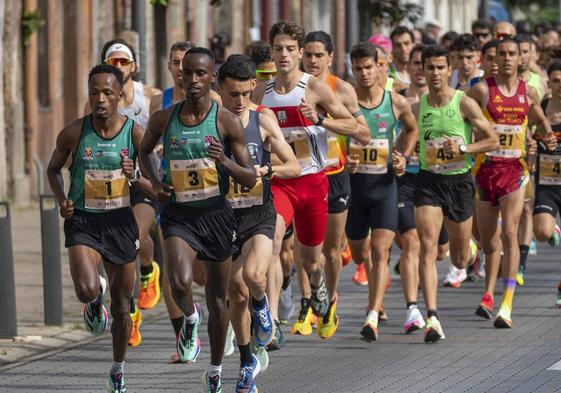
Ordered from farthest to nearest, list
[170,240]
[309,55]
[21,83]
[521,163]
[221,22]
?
1. [221,22]
2. [21,83]
3. [521,163]
4. [309,55]
5. [170,240]

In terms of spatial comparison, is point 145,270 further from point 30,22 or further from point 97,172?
point 30,22

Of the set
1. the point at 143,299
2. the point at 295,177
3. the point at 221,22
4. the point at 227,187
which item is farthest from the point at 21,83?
the point at 227,187

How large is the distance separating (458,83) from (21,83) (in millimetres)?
11162

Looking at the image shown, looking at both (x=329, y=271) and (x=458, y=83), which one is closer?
(x=329, y=271)

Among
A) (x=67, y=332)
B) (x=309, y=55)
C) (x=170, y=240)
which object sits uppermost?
(x=309, y=55)

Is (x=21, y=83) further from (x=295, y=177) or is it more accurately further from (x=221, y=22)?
(x=295, y=177)

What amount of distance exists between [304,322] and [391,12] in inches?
668

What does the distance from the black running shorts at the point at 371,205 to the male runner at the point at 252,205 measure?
227 cm

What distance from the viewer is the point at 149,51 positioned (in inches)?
1288

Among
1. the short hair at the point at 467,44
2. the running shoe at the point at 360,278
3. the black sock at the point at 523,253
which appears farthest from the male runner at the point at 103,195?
the running shoe at the point at 360,278

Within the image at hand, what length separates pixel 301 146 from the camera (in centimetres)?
1367

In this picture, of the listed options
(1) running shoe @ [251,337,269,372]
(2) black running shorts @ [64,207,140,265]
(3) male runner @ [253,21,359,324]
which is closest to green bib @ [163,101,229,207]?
(2) black running shorts @ [64,207,140,265]

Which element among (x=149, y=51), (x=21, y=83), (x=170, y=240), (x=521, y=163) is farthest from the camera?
(x=149, y=51)

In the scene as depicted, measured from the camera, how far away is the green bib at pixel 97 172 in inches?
449
